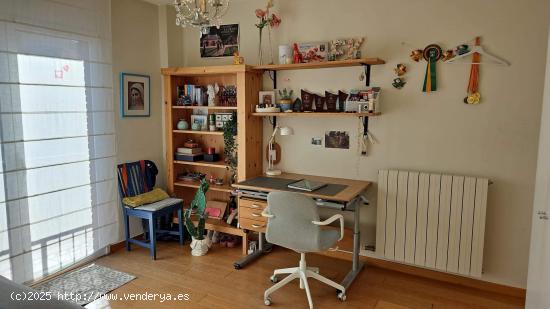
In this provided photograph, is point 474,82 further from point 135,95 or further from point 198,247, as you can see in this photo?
point 135,95

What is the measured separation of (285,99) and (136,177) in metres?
1.70

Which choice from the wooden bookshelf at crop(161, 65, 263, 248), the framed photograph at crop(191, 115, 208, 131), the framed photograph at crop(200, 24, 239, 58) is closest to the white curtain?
the wooden bookshelf at crop(161, 65, 263, 248)

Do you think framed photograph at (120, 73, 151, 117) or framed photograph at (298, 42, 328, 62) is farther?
framed photograph at (120, 73, 151, 117)

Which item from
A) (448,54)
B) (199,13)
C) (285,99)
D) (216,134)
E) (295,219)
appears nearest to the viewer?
(199,13)

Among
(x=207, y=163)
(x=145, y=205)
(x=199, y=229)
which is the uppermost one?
(x=207, y=163)

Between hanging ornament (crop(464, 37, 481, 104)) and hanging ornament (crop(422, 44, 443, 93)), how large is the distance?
0.25m

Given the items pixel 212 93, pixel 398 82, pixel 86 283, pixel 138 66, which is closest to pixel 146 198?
pixel 86 283

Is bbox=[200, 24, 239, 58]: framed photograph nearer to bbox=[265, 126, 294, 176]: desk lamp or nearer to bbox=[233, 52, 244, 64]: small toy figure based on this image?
bbox=[233, 52, 244, 64]: small toy figure

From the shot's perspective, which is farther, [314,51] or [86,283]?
[314,51]

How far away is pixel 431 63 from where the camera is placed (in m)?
3.04

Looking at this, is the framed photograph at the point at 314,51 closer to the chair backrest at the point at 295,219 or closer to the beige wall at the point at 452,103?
the beige wall at the point at 452,103

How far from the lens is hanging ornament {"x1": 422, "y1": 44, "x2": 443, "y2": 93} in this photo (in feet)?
9.89

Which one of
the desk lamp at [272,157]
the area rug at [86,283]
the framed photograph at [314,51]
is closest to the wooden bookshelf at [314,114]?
the desk lamp at [272,157]

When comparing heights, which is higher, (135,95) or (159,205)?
(135,95)
